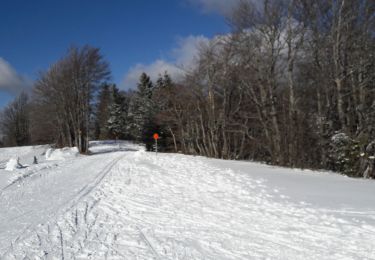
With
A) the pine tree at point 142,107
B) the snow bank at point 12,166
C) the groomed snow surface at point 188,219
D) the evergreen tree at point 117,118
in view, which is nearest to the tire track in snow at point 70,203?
the groomed snow surface at point 188,219

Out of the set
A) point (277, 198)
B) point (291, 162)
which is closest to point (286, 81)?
point (291, 162)

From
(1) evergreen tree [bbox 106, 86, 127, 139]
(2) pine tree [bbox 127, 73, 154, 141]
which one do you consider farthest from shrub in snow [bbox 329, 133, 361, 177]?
(1) evergreen tree [bbox 106, 86, 127, 139]

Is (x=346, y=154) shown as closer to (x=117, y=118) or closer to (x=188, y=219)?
(x=188, y=219)

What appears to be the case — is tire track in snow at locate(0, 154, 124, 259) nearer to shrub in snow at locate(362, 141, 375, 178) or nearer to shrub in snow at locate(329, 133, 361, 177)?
shrub in snow at locate(329, 133, 361, 177)

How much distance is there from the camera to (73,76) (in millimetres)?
34562

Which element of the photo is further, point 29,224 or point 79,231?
point 29,224

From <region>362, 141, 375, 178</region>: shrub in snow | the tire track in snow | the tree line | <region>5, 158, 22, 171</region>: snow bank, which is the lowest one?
the tire track in snow

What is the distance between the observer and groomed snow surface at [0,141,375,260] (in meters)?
4.77

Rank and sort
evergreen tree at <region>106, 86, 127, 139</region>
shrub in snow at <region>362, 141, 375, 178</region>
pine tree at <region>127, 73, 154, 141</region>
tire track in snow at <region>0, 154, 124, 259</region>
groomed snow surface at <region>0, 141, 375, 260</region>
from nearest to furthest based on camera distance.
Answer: groomed snow surface at <region>0, 141, 375, 260</region> → tire track in snow at <region>0, 154, 124, 259</region> → shrub in snow at <region>362, 141, 375, 178</region> → pine tree at <region>127, 73, 154, 141</region> → evergreen tree at <region>106, 86, 127, 139</region>

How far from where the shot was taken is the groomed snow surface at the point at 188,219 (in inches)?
188

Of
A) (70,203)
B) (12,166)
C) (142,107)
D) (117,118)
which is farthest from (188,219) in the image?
(117,118)

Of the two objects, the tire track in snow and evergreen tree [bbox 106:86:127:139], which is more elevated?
evergreen tree [bbox 106:86:127:139]

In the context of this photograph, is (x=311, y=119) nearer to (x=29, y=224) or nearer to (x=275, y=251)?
(x=275, y=251)

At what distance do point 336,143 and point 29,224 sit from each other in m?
13.6
